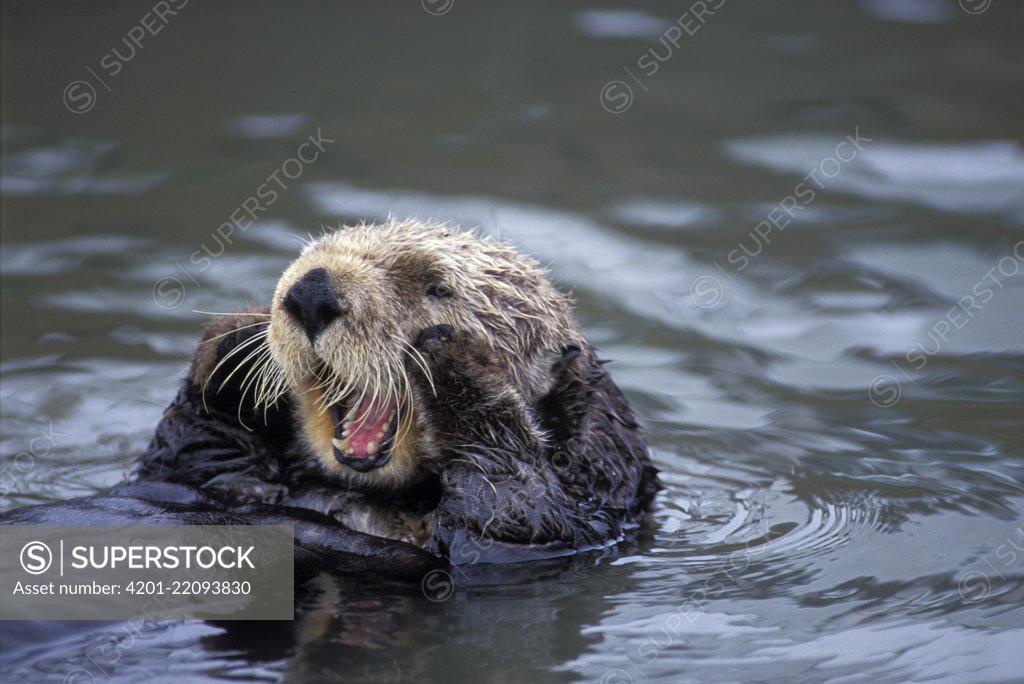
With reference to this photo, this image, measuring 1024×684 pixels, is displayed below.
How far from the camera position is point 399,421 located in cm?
439

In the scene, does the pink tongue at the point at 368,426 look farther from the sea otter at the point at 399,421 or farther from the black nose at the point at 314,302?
the black nose at the point at 314,302

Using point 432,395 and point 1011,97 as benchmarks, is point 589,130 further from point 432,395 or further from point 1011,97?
point 432,395

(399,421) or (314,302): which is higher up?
(314,302)

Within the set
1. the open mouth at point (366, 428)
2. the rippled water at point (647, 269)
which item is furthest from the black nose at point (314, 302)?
the rippled water at point (647, 269)

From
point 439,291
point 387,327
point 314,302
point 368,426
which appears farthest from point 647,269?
point 314,302

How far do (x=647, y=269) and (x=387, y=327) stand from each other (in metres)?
3.55

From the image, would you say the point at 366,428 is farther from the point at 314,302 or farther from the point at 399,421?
the point at 314,302

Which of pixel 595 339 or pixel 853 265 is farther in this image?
pixel 853 265

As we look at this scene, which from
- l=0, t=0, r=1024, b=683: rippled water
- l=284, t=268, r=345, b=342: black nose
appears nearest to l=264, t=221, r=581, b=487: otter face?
l=284, t=268, r=345, b=342: black nose

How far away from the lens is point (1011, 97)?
30.7 ft

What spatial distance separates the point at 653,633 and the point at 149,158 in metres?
6.06

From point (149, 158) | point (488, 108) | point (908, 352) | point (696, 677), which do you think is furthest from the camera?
point (488, 108)

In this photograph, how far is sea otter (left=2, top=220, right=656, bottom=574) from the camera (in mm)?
4301

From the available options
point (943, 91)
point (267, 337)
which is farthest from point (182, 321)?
point (943, 91)
